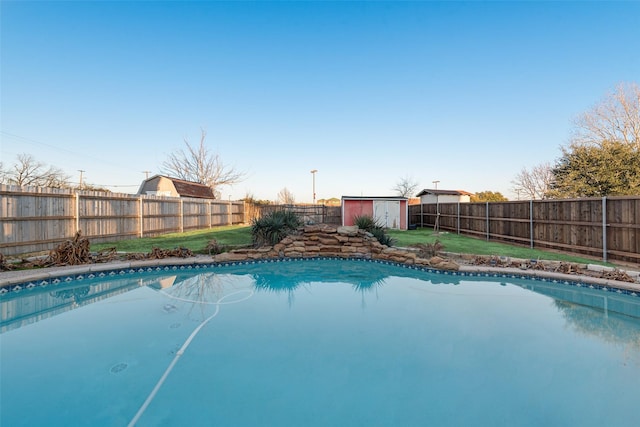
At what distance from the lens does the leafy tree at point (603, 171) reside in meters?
11.9

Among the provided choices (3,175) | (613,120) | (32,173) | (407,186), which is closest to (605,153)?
(613,120)

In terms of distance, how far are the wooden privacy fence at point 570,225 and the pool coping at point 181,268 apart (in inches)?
63.6

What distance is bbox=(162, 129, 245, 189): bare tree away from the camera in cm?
2406

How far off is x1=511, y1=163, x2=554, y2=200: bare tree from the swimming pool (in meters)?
22.4

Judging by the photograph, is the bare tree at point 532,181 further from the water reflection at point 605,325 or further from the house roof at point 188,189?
the house roof at point 188,189

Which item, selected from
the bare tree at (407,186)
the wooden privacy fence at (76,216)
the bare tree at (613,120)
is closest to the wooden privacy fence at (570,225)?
the bare tree at (613,120)

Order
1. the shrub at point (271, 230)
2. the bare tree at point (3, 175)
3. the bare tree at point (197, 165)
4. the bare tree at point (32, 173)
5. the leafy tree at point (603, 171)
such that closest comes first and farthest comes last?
the shrub at point (271, 230) → the leafy tree at point (603, 171) → the bare tree at point (3, 175) → the bare tree at point (32, 173) → the bare tree at point (197, 165)

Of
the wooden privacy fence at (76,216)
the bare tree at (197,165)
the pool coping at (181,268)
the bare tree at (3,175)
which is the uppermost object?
the bare tree at (197,165)

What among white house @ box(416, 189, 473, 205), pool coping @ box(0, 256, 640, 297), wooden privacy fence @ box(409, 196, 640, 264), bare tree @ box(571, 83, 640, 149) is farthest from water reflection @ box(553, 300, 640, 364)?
white house @ box(416, 189, 473, 205)

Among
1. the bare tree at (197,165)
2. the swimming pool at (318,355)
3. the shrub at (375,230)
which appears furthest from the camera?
the bare tree at (197,165)

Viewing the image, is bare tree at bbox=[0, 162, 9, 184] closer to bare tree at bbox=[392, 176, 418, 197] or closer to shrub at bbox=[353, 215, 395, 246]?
shrub at bbox=[353, 215, 395, 246]

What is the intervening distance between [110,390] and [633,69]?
19625 millimetres

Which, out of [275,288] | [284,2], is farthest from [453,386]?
[284,2]

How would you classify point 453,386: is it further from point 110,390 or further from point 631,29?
point 631,29
